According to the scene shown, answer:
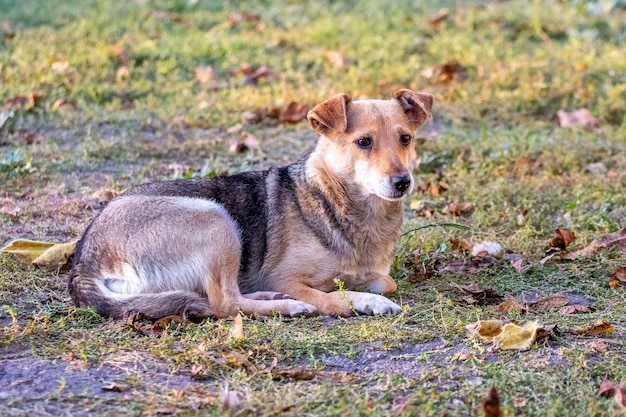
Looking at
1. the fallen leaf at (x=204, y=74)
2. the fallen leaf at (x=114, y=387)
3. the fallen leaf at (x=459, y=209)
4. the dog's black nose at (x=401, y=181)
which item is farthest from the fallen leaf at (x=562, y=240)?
the fallen leaf at (x=204, y=74)

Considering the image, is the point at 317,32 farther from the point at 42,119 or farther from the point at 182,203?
the point at 182,203

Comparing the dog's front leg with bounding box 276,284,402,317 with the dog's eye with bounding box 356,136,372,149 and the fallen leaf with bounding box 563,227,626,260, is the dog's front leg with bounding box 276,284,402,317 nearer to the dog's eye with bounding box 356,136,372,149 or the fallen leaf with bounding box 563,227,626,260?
the dog's eye with bounding box 356,136,372,149

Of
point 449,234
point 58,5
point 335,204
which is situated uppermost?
point 58,5

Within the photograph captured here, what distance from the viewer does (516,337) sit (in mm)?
4258

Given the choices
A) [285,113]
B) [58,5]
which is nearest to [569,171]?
[285,113]

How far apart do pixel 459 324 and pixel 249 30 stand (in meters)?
7.37

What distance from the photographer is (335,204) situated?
5.49 m

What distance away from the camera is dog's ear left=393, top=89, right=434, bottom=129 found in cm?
564

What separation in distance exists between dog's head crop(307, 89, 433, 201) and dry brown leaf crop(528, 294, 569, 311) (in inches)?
36.5

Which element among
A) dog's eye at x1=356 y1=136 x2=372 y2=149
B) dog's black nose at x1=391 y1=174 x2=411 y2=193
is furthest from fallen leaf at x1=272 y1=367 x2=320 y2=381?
dog's eye at x1=356 y1=136 x2=372 y2=149

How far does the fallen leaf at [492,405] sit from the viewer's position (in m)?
3.45

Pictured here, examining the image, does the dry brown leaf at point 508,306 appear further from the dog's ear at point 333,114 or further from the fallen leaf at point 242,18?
the fallen leaf at point 242,18

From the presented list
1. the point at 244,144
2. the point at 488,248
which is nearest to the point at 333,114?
the point at 488,248

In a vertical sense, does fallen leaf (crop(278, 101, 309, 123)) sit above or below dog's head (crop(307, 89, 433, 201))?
below
